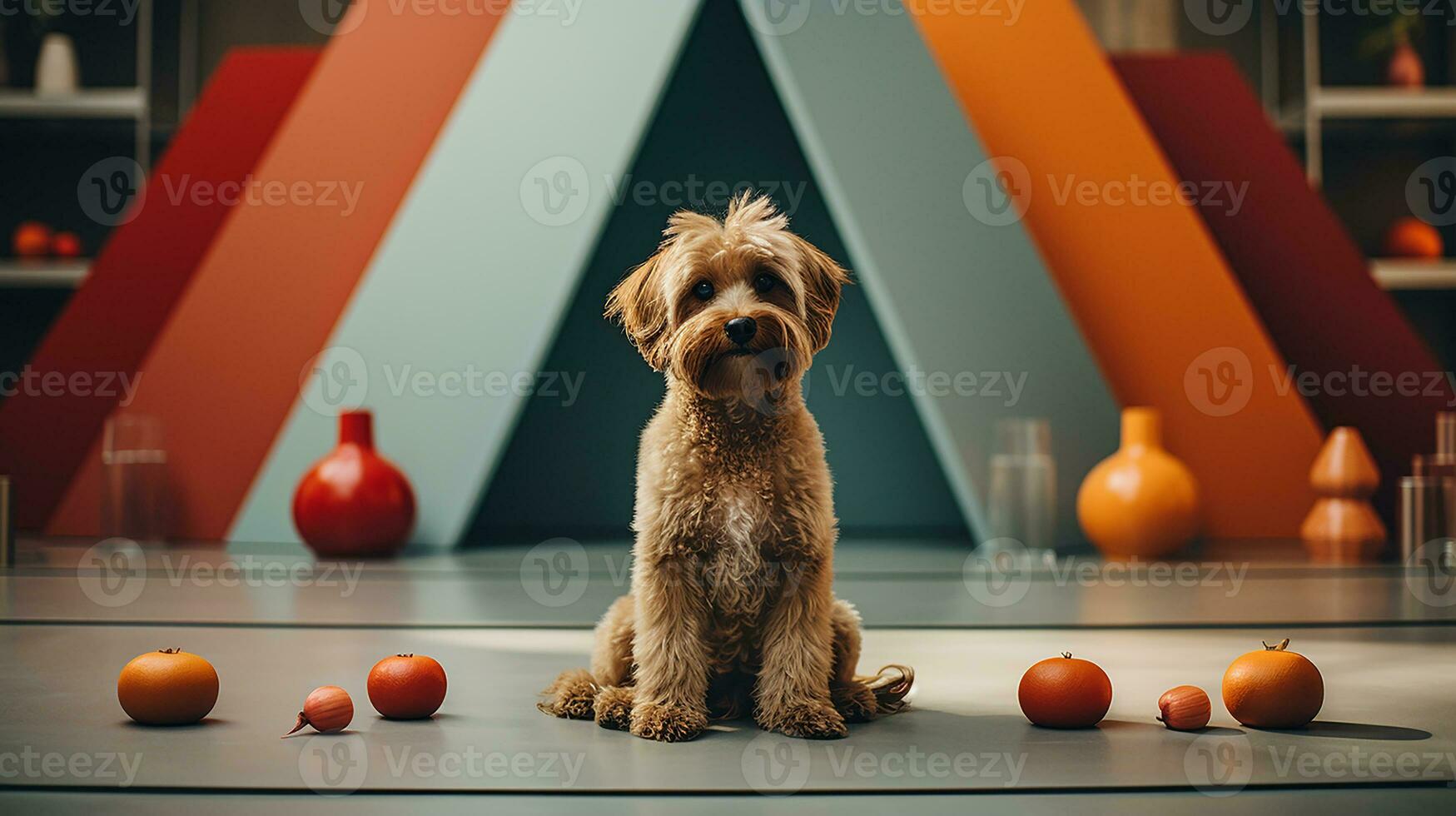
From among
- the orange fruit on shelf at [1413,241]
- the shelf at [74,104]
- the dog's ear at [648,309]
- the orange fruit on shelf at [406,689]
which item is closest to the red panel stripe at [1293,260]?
the orange fruit on shelf at [1413,241]

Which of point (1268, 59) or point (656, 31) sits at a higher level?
point (1268, 59)

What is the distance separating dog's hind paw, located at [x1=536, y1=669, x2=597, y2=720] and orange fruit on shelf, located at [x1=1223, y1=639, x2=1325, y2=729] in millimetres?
1014

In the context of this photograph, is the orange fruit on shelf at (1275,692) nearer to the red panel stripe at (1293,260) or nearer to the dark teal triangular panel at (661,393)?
the dark teal triangular panel at (661,393)

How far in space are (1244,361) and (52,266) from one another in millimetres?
5756

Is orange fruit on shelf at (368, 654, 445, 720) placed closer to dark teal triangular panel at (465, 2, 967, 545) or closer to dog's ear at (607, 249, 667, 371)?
dog's ear at (607, 249, 667, 371)

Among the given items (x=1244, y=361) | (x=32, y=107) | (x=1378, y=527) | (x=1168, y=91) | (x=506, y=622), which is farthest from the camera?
(x=32, y=107)

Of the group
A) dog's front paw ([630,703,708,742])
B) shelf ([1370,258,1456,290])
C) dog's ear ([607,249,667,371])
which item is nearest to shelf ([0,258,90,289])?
dog's ear ([607,249,667,371])

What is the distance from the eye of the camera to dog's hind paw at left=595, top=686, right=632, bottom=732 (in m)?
1.90

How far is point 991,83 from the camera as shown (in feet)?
14.0

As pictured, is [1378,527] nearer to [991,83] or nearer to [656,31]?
[991,83]

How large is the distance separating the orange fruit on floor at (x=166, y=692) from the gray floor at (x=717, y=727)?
5 cm

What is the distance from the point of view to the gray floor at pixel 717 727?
1.53 m

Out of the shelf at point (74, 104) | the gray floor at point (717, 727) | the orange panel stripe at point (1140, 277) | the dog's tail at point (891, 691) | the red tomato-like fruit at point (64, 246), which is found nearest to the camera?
the gray floor at point (717, 727)

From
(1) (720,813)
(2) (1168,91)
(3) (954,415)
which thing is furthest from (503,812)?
(2) (1168,91)
